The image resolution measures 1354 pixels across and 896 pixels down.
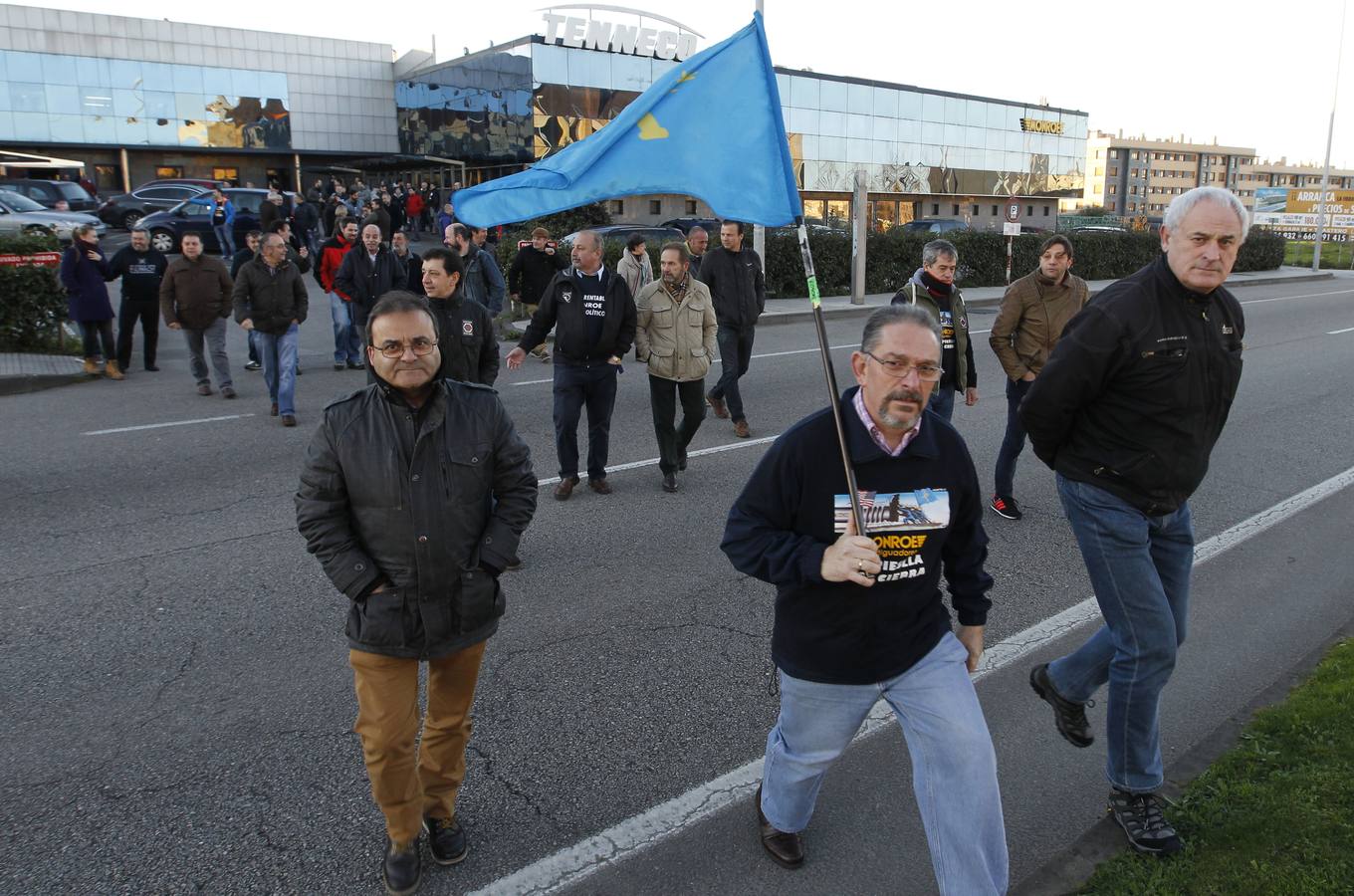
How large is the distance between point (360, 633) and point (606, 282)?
4.55 m

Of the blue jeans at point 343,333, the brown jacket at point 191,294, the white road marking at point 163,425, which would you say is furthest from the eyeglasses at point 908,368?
the blue jeans at point 343,333

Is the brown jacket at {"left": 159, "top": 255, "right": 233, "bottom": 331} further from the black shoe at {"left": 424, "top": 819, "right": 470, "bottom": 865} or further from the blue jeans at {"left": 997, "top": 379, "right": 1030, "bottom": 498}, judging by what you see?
the black shoe at {"left": 424, "top": 819, "right": 470, "bottom": 865}

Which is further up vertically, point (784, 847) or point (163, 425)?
point (163, 425)

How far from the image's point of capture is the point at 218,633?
4965 millimetres

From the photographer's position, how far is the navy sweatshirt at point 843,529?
273cm

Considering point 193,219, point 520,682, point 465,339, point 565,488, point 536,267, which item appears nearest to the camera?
point 520,682

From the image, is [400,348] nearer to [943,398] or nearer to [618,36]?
[943,398]

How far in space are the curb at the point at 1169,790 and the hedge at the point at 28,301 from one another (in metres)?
14.4

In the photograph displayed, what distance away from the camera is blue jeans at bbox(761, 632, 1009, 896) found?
2.56 meters

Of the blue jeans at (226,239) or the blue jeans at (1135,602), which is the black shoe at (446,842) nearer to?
the blue jeans at (1135,602)

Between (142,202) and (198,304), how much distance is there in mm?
23507

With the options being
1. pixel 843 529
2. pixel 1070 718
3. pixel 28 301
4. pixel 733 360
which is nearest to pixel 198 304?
pixel 28 301

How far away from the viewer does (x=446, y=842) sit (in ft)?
10.5

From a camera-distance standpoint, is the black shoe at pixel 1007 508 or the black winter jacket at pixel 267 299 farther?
the black winter jacket at pixel 267 299
